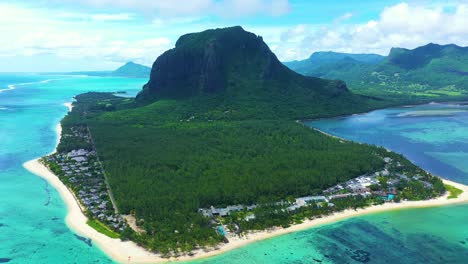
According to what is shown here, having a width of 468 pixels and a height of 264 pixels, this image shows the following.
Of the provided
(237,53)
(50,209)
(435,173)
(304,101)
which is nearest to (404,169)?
(435,173)

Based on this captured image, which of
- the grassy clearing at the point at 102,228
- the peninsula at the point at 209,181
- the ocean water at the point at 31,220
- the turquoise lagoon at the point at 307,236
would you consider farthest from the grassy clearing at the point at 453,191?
the ocean water at the point at 31,220

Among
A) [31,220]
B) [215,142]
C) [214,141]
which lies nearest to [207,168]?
[215,142]

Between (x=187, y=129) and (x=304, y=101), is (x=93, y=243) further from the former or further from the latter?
(x=304, y=101)

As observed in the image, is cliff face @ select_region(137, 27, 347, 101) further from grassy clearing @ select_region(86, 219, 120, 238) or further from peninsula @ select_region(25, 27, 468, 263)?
grassy clearing @ select_region(86, 219, 120, 238)

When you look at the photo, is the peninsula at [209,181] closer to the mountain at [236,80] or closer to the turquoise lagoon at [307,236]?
the turquoise lagoon at [307,236]

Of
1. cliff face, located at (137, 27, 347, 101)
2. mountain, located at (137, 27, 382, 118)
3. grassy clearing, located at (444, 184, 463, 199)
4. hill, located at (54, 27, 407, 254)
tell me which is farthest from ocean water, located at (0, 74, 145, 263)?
cliff face, located at (137, 27, 347, 101)

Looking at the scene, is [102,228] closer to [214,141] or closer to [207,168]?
[207,168]

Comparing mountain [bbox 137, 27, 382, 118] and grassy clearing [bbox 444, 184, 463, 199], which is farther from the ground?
mountain [bbox 137, 27, 382, 118]
